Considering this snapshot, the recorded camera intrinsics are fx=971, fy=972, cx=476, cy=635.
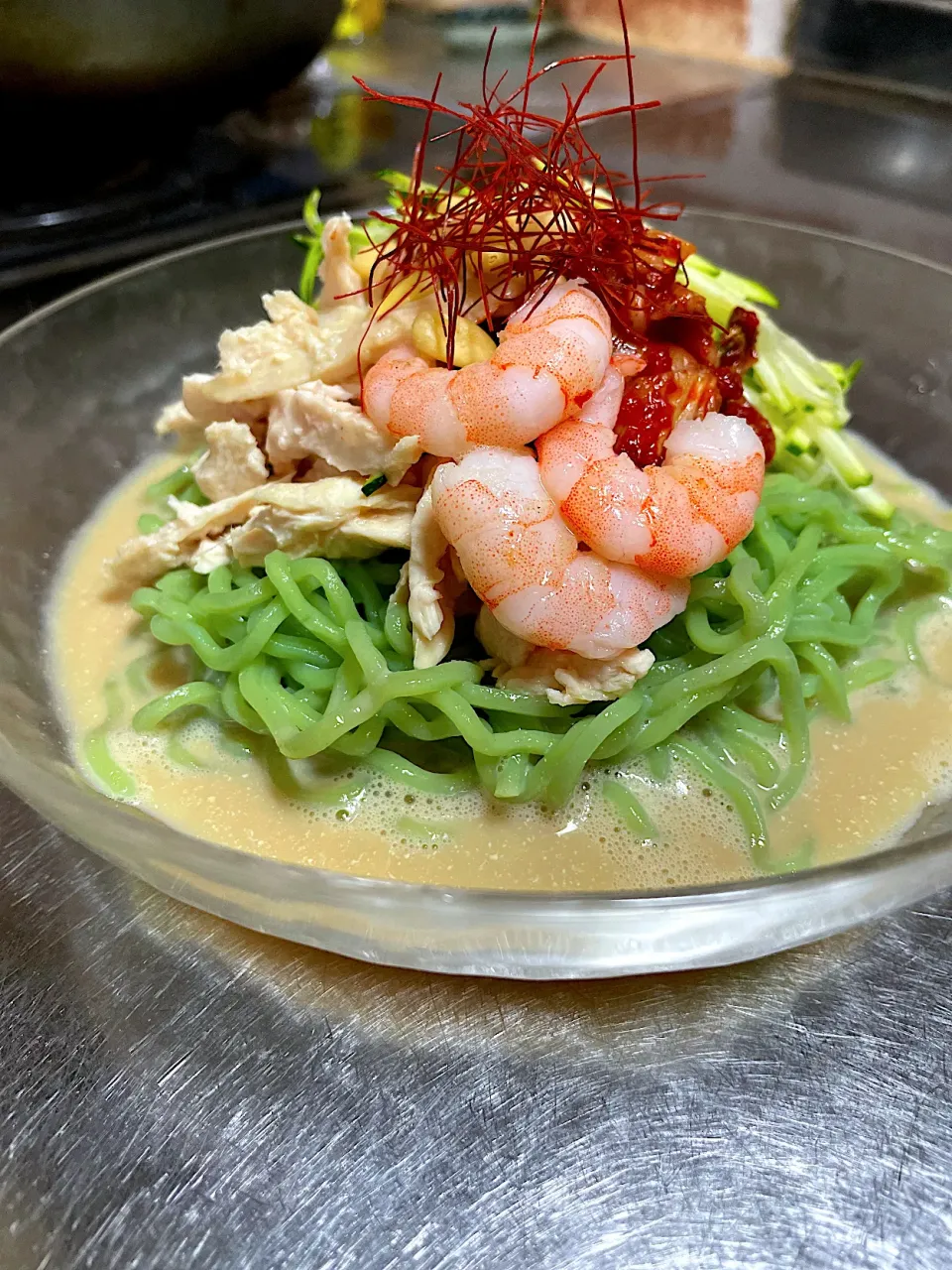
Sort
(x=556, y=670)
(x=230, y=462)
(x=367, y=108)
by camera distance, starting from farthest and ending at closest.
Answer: (x=367, y=108) → (x=230, y=462) → (x=556, y=670)

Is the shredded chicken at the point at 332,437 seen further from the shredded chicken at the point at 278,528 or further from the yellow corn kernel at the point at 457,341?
the yellow corn kernel at the point at 457,341

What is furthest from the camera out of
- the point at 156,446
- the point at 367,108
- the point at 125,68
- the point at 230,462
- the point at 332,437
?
the point at 367,108

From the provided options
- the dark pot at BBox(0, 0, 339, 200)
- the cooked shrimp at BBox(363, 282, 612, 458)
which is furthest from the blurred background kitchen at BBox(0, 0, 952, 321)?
the cooked shrimp at BBox(363, 282, 612, 458)

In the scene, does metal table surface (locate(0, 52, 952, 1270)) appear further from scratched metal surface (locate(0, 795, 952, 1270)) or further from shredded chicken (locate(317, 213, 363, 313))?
shredded chicken (locate(317, 213, 363, 313))

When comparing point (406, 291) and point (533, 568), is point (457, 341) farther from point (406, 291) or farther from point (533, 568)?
point (533, 568)

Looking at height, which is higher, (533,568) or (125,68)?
(125,68)

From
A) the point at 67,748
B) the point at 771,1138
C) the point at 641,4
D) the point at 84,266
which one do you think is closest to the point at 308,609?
the point at 67,748

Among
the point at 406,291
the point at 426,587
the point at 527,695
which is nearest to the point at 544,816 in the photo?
the point at 527,695
